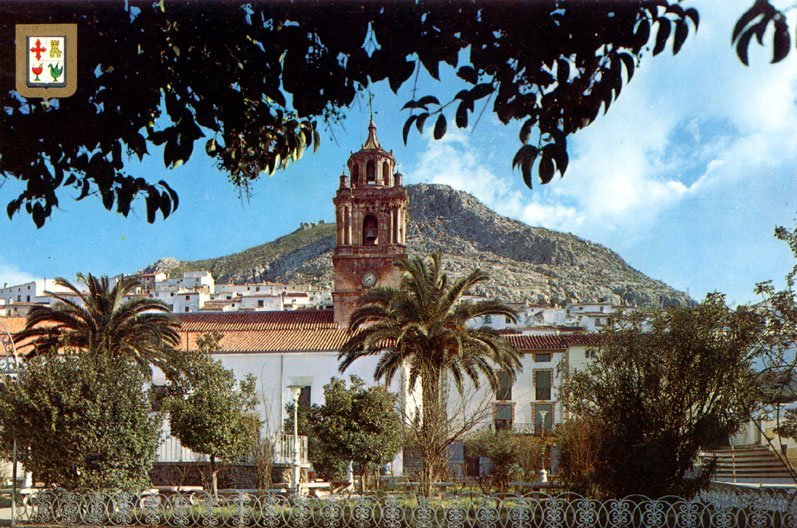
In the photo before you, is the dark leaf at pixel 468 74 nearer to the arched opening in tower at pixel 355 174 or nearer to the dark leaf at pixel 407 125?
the dark leaf at pixel 407 125

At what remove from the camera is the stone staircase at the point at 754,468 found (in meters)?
24.4

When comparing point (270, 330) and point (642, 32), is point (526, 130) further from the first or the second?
point (270, 330)

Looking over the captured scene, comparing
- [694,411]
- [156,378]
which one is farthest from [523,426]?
[694,411]

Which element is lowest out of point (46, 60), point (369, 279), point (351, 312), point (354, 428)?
point (354, 428)

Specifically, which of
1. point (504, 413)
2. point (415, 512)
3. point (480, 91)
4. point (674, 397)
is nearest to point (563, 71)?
point (480, 91)

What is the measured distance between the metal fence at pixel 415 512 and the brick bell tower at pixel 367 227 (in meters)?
23.6

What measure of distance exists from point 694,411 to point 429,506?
4463 millimetres

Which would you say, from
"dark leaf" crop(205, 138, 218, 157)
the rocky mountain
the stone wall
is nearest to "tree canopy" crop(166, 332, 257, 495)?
the stone wall

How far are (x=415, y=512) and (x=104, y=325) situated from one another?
507 inches

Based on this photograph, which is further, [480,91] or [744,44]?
[480,91]

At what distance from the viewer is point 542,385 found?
3778 centimetres

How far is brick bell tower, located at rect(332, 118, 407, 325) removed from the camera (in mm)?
36656

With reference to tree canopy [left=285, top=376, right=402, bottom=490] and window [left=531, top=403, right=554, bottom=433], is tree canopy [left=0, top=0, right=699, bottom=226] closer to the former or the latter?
tree canopy [left=285, top=376, right=402, bottom=490]

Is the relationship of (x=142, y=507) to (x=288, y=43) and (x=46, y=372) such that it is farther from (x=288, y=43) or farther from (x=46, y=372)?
(x=288, y=43)
